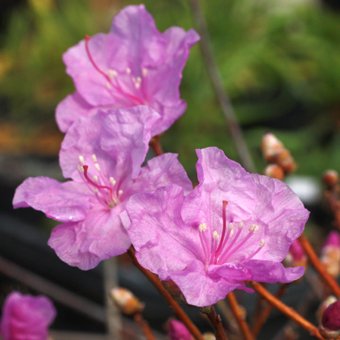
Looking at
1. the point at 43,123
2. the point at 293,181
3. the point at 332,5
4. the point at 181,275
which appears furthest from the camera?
the point at 332,5

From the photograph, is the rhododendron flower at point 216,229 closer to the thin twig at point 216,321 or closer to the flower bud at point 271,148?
the thin twig at point 216,321

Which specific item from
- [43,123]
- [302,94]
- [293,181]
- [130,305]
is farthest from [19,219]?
[130,305]

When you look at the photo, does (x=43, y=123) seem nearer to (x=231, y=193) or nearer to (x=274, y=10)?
(x=274, y=10)

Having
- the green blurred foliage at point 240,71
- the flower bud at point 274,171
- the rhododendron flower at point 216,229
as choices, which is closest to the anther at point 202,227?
the rhododendron flower at point 216,229

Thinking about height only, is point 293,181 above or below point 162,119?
below

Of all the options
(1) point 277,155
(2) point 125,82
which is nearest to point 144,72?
(2) point 125,82

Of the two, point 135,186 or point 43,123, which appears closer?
point 135,186

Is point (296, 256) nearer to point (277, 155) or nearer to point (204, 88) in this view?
point (277, 155)
